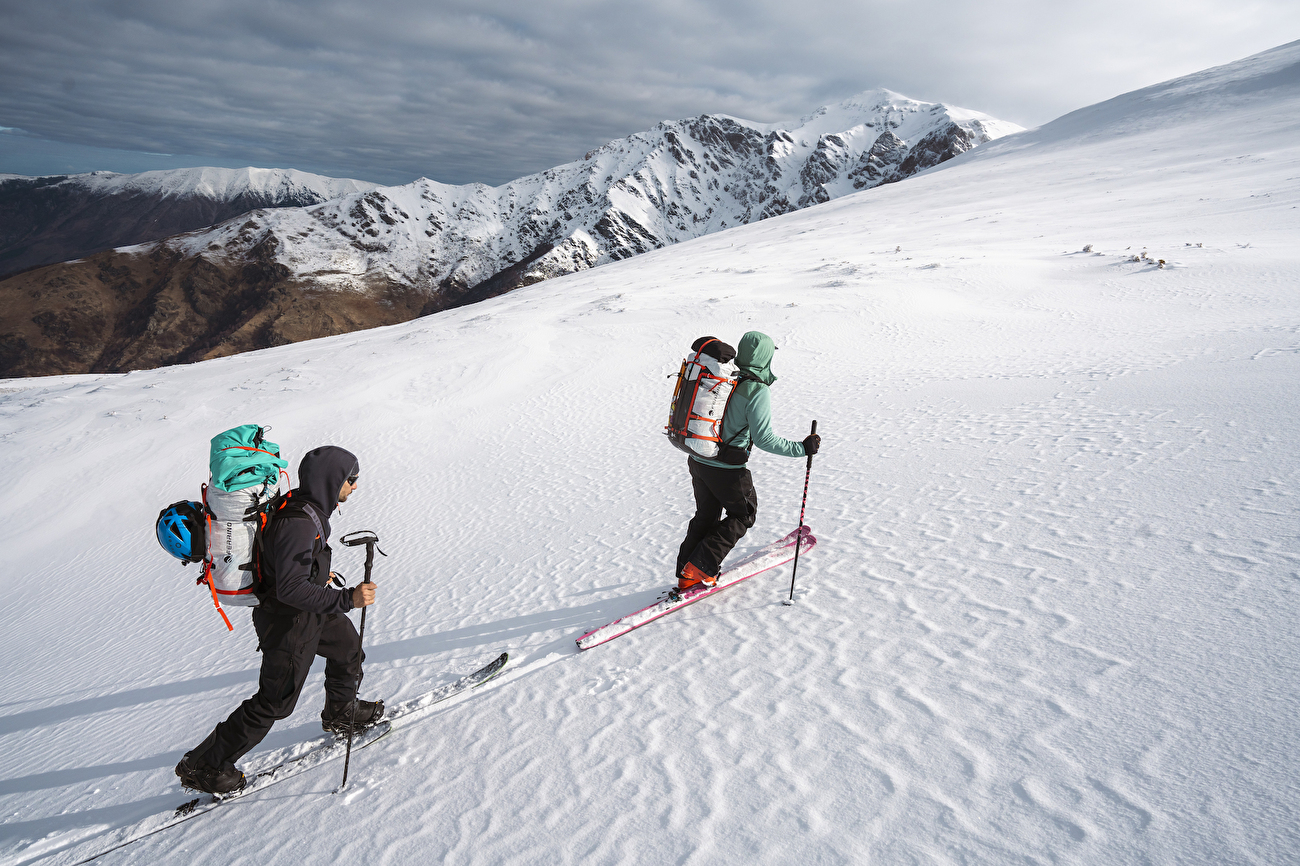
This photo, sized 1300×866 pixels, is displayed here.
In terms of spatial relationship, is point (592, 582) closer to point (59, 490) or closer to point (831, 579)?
point (831, 579)

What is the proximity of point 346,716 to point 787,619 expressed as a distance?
3420mm

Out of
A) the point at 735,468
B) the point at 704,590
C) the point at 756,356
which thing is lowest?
the point at 704,590

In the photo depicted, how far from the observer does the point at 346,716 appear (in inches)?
157

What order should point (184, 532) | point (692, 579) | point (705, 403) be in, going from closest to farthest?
point (184, 532) < point (705, 403) < point (692, 579)

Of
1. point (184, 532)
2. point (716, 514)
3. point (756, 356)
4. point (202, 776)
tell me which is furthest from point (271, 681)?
point (756, 356)

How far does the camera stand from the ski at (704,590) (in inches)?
194

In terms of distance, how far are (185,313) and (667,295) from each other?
19812cm

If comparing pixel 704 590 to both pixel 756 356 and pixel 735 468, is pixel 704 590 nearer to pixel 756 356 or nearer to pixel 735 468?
pixel 735 468

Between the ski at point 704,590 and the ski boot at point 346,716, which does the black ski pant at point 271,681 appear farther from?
the ski at point 704,590

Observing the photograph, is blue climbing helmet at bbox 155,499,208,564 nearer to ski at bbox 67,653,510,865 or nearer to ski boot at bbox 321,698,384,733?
ski boot at bbox 321,698,384,733

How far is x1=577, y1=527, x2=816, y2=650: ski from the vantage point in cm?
493

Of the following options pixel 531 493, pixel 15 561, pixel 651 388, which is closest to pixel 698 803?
pixel 531 493

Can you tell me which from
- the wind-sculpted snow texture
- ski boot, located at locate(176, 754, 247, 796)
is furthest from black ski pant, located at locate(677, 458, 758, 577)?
ski boot, located at locate(176, 754, 247, 796)

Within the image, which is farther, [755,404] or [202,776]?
[755,404]
